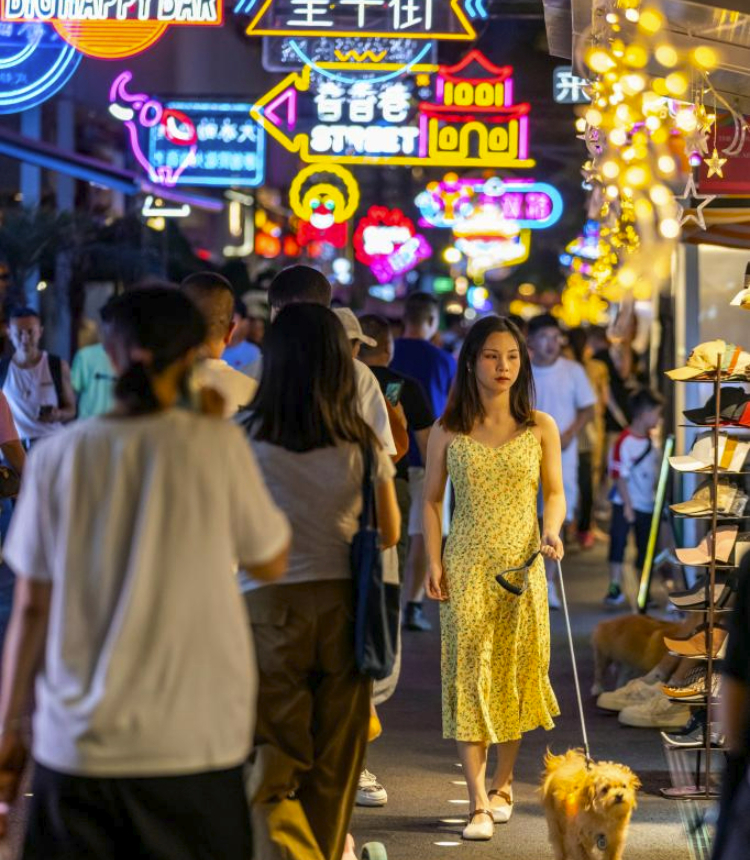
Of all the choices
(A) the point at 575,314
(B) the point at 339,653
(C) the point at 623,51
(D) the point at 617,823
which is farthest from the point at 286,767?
(A) the point at 575,314

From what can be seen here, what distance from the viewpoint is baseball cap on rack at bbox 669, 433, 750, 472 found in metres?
7.18

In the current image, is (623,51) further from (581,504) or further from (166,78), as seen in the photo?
(581,504)

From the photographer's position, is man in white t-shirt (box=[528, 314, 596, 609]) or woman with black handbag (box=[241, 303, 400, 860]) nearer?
woman with black handbag (box=[241, 303, 400, 860])

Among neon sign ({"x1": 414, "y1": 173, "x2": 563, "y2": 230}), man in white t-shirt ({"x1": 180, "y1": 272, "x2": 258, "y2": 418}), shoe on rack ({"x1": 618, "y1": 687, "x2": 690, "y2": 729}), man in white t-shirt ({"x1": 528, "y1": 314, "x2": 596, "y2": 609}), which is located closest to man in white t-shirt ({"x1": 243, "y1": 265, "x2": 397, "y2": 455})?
man in white t-shirt ({"x1": 180, "y1": 272, "x2": 258, "y2": 418})

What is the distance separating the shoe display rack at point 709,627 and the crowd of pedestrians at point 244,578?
0.74 m

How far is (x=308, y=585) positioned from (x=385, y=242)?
18.0 metres

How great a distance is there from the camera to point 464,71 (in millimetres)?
12930

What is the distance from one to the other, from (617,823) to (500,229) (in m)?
13.8

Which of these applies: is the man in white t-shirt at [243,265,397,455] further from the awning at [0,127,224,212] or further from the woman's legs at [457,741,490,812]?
the awning at [0,127,224,212]

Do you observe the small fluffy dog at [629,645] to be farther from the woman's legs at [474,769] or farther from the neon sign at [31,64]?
the neon sign at [31,64]

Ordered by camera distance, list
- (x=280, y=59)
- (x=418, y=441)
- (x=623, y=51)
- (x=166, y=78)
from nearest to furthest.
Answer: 1. (x=623, y=51)
2. (x=418, y=441)
3. (x=280, y=59)
4. (x=166, y=78)

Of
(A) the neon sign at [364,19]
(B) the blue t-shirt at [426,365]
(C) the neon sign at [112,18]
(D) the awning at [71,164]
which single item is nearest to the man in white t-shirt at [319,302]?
(C) the neon sign at [112,18]

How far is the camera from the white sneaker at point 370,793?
6.97m

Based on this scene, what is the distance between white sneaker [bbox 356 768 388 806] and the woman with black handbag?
82.6 inches
